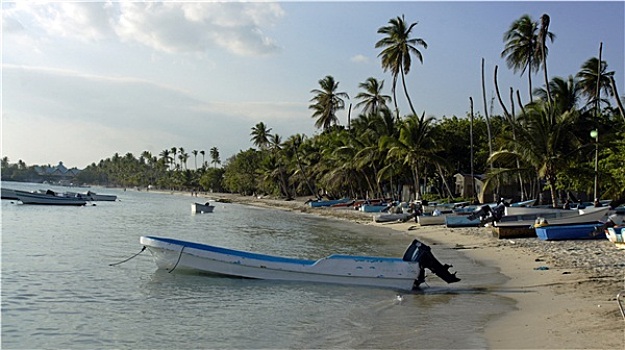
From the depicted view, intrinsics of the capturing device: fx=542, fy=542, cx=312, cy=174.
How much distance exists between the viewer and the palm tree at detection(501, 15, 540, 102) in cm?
3834

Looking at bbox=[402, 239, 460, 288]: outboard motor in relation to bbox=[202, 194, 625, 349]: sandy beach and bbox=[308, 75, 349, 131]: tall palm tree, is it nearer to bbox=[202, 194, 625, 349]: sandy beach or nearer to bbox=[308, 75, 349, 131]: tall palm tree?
bbox=[202, 194, 625, 349]: sandy beach

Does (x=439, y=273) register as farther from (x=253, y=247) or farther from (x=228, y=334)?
(x=253, y=247)

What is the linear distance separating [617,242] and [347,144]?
38236 millimetres

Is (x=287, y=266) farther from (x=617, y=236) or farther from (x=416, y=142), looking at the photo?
(x=416, y=142)

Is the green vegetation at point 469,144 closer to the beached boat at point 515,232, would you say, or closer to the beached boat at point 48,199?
the beached boat at point 515,232

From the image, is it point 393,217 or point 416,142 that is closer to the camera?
point 393,217

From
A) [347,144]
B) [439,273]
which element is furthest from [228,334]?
[347,144]

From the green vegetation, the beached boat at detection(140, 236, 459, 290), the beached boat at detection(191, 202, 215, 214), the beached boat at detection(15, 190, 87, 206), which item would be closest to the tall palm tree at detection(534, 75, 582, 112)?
the green vegetation

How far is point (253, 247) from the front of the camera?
23.7 meters

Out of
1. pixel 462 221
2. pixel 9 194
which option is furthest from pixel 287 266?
pixel 9 194

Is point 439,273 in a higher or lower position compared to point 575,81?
lower

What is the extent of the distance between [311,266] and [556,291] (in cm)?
552

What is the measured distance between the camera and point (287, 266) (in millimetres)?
13594

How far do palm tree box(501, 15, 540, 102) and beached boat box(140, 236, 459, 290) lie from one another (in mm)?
30462
